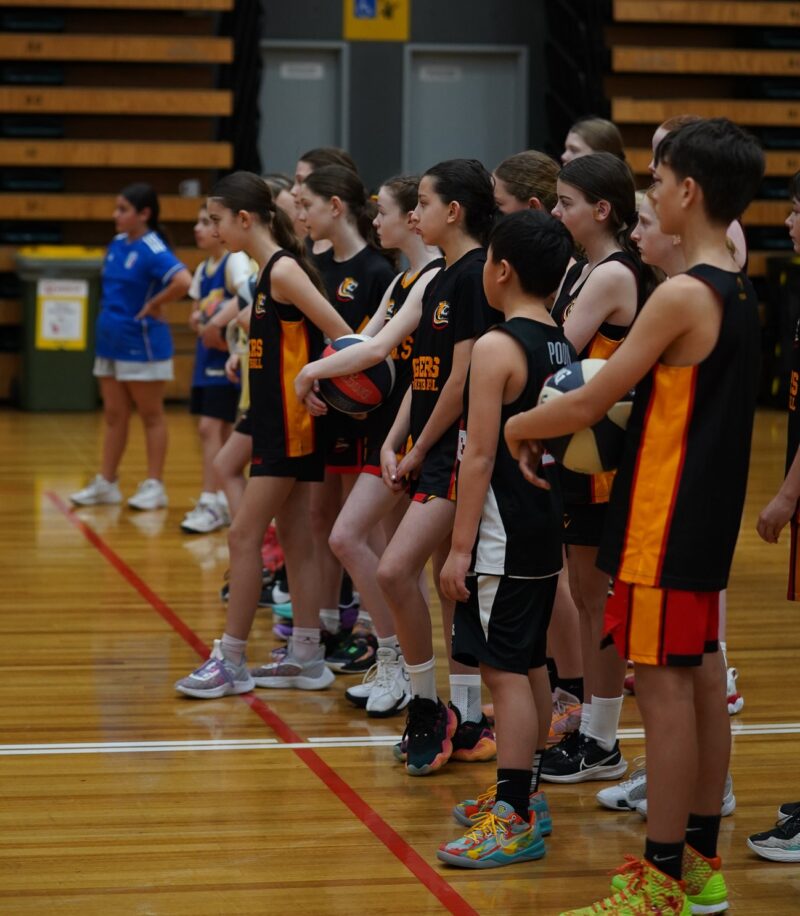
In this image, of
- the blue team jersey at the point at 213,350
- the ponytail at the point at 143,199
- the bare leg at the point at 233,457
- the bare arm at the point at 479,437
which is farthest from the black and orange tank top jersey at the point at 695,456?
the ponytail at the point at 143,199

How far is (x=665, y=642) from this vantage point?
2.59 m

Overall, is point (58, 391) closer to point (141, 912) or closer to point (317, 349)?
point (317, 349)

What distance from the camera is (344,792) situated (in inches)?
137

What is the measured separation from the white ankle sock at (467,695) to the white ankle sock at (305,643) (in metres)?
0.70

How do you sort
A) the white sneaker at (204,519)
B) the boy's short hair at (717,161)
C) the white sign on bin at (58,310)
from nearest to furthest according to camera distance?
the boy's short hair at (717,161) < the white sneaker at (204,519) < the white sign on bin at (58,310)

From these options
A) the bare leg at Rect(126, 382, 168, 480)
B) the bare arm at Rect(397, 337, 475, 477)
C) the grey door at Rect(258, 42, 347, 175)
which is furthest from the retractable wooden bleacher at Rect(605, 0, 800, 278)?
the bare arm at Rect(397, 337, 475, 477)

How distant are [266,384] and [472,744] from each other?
1.23 metres

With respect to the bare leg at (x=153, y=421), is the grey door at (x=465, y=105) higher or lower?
higher

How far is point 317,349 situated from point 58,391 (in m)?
7.00

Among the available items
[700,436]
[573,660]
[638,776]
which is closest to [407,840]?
[638,776]

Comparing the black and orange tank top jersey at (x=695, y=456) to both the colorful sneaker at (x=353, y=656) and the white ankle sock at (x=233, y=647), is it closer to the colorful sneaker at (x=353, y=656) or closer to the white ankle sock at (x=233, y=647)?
the white ankle sock at (x=233, y=647)

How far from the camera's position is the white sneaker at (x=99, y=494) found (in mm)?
7387

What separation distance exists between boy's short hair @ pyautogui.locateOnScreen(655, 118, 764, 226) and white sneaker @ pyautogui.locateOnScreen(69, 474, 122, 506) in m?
5.26

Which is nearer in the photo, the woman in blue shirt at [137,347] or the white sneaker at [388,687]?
the white sneaker at [388,687]
